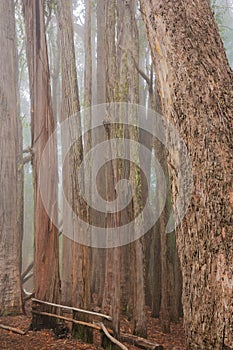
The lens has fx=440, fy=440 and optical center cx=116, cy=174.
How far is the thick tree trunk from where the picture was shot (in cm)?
246

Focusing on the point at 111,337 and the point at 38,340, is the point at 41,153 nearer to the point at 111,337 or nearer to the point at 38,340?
the point at 38,340

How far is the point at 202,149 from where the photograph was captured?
2605 millimetres

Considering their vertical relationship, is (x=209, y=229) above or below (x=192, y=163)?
below

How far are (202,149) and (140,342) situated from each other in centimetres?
478

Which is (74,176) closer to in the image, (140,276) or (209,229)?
(140,276)

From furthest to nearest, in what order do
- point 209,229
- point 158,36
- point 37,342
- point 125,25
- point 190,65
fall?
point 125,25 → point 37,342 → point 158,36 → point 190,65 → point 209,229

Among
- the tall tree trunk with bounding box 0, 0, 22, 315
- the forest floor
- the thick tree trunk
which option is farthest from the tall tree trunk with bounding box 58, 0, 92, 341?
the thick tree trunk

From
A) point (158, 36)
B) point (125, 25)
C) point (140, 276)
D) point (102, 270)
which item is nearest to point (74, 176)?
point (140, 276)

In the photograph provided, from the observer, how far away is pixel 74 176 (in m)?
6.80

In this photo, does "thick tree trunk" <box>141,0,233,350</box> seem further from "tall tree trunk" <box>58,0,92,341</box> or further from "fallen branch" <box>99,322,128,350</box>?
"tall tree trunk" <box>58,0,92,341</box>

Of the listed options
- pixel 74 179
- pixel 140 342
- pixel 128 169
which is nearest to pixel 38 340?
pixel 140 342

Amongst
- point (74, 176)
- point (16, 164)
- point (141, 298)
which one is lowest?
point (141, 298)

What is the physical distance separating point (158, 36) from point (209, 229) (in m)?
1.38

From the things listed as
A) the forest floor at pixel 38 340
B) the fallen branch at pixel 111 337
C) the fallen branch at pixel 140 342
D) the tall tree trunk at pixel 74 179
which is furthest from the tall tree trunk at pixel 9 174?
the fallen branch at pixel 111 337
